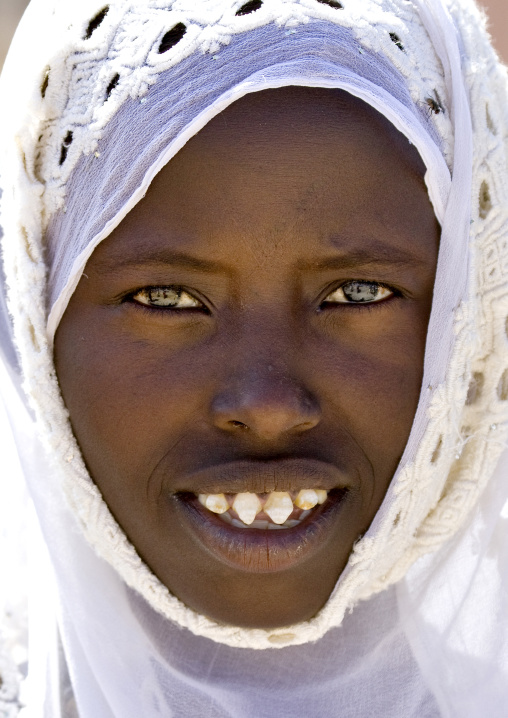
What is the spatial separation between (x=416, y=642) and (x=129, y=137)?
A: 47.9 inches

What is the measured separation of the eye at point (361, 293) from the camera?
1.66m

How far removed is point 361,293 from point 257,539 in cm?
52

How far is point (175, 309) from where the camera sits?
5.32 feet

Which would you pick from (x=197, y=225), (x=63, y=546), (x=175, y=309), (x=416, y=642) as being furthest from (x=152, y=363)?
(x=416, y=642)

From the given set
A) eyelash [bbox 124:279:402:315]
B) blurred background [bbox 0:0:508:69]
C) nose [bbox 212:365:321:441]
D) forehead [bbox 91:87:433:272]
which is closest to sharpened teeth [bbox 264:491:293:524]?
nose [bbox 212:365:321:441]

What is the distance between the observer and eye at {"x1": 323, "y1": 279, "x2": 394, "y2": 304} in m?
1.66

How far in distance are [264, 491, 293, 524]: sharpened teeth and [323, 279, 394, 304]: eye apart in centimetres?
39

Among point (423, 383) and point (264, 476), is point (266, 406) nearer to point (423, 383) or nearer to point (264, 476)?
point (264, 476)

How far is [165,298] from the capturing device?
1.66 meters

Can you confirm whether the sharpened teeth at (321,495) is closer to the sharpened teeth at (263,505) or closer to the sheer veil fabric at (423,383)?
the sharpened teeth at (263,505)

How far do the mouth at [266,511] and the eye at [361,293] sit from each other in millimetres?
334

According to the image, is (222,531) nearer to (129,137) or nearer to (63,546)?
(63,546)

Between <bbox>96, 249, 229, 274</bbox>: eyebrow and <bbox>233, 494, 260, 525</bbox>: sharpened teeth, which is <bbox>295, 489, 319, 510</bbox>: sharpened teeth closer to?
<bbox>233, 494, 260, 525</bbox>: sharpened teeth

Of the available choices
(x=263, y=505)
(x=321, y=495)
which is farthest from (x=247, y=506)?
(x=321, y=495)
